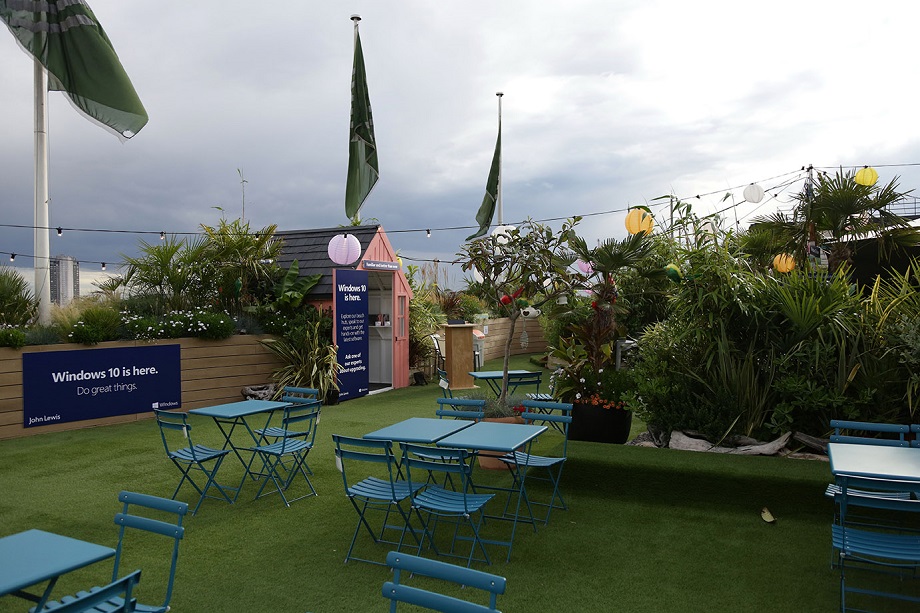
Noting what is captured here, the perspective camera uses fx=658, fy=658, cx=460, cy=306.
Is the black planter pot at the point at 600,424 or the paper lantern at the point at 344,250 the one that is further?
the paper lantern at the point at 344,250

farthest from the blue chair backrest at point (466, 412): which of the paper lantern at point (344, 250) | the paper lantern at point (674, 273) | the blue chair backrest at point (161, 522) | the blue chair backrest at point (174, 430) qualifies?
the paper lantern at point (344, 250)

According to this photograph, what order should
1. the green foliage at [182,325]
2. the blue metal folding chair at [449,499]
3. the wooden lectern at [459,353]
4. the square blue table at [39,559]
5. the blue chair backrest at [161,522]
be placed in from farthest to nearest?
the wooden lectern at [459,353] → the green foliage at [182,325] → the blue metal folding chair at [449,499] → the blue chair backrest at [161,522] → the square blue table at [39,559]

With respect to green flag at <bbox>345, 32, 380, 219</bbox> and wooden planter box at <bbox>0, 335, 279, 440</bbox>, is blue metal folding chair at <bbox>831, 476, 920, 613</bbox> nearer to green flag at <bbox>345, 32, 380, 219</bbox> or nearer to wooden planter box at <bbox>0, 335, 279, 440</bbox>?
green flag at <bbox>345, 32, 380, 219</bbox>

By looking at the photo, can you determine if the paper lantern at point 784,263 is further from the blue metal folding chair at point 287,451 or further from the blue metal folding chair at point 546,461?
the blue metal folding chair at point 287,451

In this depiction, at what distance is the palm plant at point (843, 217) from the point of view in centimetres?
803

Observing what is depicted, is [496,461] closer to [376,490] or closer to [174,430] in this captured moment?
[376,490]

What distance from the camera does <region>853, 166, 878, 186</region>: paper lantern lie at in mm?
8047

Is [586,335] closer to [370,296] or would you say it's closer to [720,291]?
[720,291]

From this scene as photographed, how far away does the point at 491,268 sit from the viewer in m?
6.57

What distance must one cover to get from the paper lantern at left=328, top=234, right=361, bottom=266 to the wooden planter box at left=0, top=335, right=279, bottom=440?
1.83 m

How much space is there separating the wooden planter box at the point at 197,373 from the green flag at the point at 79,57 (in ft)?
10.4

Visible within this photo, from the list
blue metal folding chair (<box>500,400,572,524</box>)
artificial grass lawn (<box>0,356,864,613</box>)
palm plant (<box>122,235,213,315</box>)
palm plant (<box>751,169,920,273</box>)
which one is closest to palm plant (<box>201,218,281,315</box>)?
palm plant (<box>122,235,213,315</box>)

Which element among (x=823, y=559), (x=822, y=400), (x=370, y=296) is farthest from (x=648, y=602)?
(x=370, y=296)

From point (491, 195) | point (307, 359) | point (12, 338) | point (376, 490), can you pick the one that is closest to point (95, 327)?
point (12, 338)
